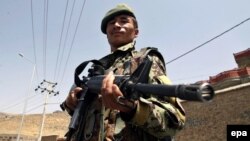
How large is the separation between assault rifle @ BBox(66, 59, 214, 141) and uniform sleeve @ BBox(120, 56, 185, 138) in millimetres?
89

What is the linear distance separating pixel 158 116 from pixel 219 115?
1133 cm

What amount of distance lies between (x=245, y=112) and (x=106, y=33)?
33.0 ft

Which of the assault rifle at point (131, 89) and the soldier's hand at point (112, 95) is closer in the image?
the assault rifle at point (131, 89)

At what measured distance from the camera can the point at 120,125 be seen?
1.87m

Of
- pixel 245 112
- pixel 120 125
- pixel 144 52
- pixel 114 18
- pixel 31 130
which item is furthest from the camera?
pixel 31 130

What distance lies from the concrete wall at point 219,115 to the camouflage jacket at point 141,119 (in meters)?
10.3

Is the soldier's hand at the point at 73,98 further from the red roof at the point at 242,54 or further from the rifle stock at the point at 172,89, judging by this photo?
the red roof at the point at 242,54

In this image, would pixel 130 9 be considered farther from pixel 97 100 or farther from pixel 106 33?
pixel 97 100

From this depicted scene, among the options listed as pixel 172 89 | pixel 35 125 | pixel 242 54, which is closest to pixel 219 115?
pixel 172 89

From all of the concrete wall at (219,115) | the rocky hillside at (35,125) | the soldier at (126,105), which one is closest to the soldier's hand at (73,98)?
the soldier at (126,105)

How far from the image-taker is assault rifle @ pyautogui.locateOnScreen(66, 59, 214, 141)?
118cm

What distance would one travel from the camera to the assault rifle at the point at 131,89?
1179 millimetres

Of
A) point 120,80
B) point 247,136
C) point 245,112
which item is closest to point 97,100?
point 120,80

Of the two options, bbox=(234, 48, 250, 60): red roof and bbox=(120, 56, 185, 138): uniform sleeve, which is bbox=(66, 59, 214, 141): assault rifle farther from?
bbox=(234, 48, 250, 60): red roof
